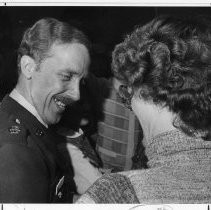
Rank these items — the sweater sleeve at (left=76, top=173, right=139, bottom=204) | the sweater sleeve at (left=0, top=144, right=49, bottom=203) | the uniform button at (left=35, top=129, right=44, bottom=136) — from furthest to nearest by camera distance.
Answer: the uniform button at (left=35, top=129, right=44, bottom=136)
the sweater sleeve at (left=0, top=144, right=49, bottom=203)
the sweater sleeve at (left=76, top=173, right=139, bottom=204)

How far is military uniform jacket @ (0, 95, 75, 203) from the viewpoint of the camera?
32.4 inches

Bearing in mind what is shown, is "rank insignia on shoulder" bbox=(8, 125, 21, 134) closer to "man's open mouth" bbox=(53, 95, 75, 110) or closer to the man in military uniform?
the man in military uniform

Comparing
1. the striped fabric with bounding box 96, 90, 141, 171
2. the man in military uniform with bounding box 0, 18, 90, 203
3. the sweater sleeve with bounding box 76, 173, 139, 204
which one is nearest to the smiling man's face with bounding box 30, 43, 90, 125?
the man in military uniform with bounding box 0, 18, 90, 203

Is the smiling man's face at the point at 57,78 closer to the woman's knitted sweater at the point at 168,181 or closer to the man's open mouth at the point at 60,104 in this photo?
the man's open mouth at the point at 60,104

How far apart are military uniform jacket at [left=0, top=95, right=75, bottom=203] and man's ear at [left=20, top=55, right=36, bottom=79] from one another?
0.08 m

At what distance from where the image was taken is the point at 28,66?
1.01 metres

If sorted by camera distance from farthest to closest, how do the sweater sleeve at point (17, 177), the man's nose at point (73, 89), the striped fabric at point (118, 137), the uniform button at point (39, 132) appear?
the striped fabric at point (118, 137)
the man's nose at point (73, 89)
the uniform button at point (39, 132)
the sweater sleeve at point (17, 177)

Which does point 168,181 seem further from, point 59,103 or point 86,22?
point 86,22

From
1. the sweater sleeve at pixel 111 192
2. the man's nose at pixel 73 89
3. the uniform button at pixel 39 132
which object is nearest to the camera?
the sweater sleeve at pixel 111 192

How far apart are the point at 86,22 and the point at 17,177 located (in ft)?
1.74

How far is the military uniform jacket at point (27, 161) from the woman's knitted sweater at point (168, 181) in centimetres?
24

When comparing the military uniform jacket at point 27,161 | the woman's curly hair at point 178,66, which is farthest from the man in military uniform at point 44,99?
the woman's curly hair at point 178,66

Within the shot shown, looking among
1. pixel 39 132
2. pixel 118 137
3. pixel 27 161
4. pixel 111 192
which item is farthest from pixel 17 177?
pixel 118 137

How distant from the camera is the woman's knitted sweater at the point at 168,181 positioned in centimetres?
64
